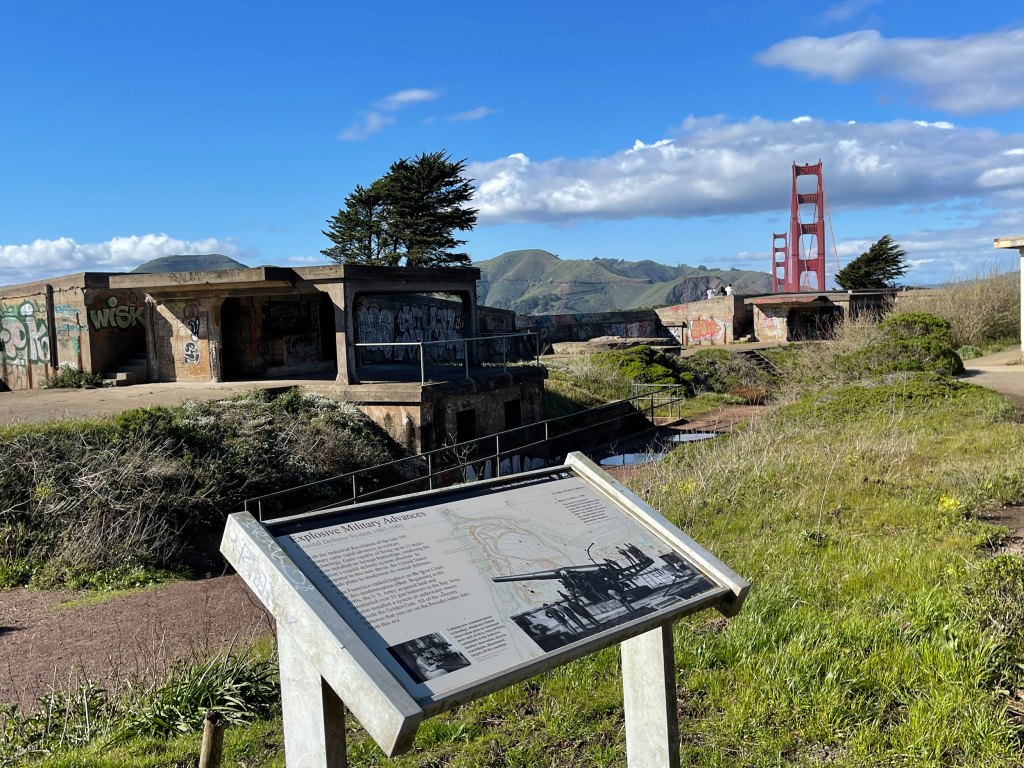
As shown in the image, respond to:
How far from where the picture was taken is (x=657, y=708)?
3.44 meters

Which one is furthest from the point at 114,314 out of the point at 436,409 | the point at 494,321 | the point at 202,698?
the point at 202,698

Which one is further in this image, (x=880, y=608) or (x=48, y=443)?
(x=48, y=443)

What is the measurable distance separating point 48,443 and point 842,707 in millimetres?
10108

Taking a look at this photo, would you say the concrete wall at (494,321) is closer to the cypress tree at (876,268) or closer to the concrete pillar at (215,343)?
the concrete pillar at (215,343)

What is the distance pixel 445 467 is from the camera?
14.6m

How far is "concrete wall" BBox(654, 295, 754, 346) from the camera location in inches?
1511

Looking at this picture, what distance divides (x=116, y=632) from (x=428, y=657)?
5596mm

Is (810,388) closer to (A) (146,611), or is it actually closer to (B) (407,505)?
(A) (146,611)

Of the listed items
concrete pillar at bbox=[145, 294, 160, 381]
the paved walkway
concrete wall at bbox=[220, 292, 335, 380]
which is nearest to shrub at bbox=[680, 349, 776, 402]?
the paved walkway

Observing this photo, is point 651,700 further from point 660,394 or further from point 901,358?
point 660,394

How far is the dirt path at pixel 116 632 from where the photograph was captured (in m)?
6.02

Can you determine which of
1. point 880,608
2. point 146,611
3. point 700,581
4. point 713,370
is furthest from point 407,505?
point 713,370

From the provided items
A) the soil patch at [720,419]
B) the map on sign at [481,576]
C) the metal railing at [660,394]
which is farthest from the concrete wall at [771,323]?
the map on sign at [481,576]

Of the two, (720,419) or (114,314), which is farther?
(720,419)
